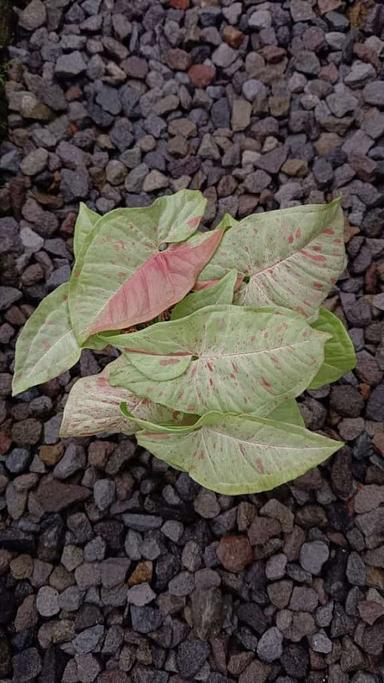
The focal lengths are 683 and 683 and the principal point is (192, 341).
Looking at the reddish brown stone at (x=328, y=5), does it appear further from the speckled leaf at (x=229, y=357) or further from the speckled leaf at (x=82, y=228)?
the speckled leaf at (x=229, y=357)

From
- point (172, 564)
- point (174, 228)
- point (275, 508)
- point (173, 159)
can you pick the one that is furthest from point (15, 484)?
point (173, 159)

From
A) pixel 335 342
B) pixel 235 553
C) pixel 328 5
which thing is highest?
pixel 328 5

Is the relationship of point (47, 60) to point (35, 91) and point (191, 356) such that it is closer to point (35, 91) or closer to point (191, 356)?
point (35, 91)

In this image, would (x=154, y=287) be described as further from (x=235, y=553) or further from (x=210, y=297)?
(x=235, y=553)

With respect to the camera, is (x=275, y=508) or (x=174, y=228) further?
(x=275, y=508)

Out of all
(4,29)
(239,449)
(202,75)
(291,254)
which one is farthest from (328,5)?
(239,449)

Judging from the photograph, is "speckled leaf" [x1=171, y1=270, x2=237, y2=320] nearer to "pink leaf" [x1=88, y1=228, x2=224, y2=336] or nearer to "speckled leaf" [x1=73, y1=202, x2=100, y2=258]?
"pink leaf" [x1=88, y1=228, x2=224, y2=336]
